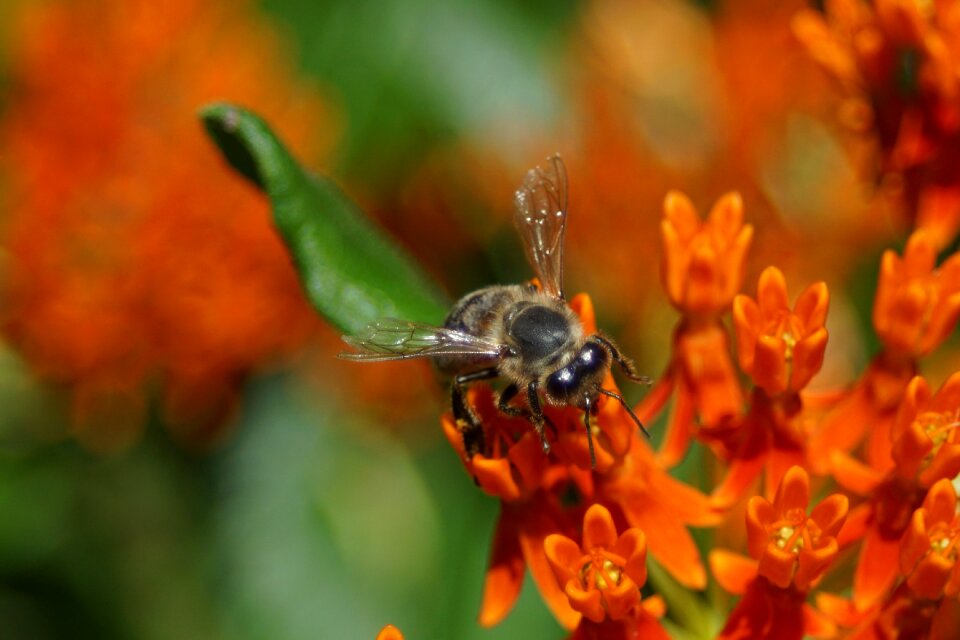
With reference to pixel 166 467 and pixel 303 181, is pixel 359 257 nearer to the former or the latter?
pixel 303 181

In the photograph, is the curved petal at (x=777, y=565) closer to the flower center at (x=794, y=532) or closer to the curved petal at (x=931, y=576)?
the flower center at (x=794, y=532)

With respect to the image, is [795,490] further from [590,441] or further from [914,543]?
[590,441]

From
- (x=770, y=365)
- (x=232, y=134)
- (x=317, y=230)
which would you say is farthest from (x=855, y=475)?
(x=232, y=134)

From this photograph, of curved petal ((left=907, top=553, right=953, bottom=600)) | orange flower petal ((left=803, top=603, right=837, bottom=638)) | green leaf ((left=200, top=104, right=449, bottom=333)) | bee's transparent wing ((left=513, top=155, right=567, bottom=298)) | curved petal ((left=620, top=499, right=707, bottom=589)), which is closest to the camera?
curved petal ((left=907, top=553, right=953, bottom=600))

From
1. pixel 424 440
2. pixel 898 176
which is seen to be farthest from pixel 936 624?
pixel 424 440

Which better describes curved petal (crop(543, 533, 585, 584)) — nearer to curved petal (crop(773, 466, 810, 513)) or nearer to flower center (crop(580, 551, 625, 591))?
flower center (crop(580, 551, 625, 591))

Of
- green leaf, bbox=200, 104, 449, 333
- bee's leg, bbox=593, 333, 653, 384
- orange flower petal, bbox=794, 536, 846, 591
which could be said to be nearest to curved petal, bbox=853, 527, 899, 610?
orange flower petal, bbox=794, 536, 846, 591
